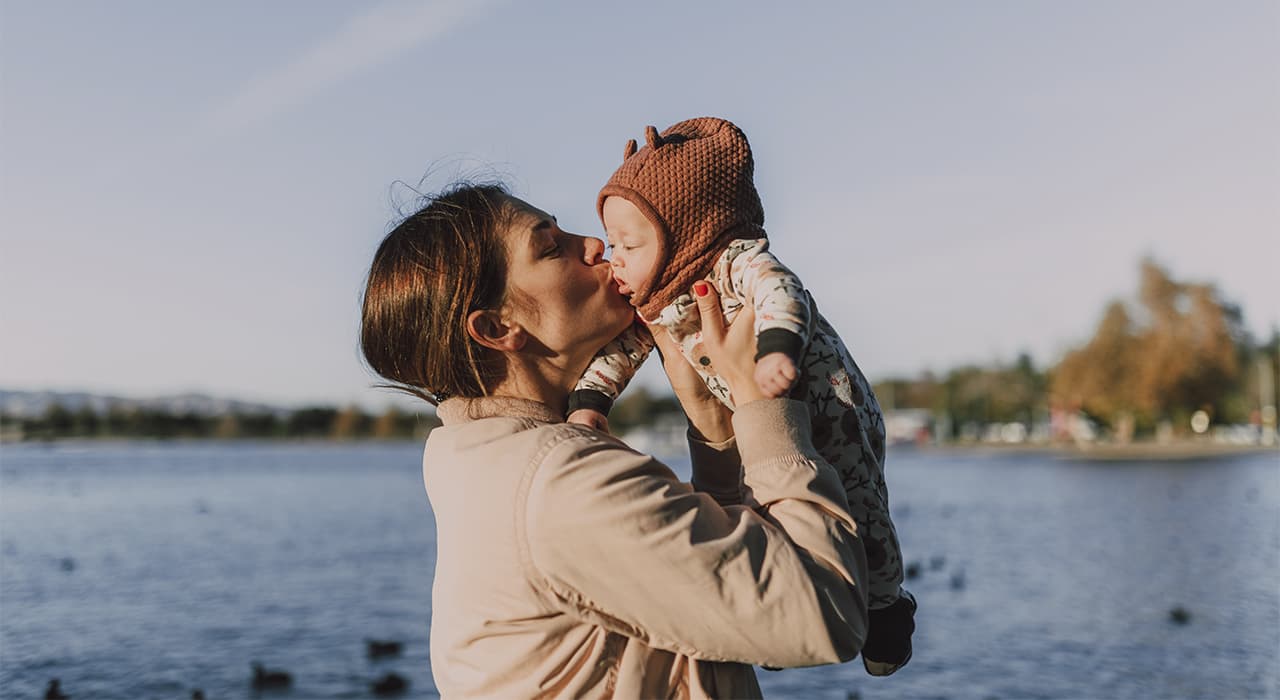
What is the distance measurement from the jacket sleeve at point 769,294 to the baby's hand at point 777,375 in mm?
29

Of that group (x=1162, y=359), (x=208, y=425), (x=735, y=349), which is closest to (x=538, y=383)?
(x=735, y=349)

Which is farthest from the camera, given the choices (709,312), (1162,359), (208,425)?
(208,425)

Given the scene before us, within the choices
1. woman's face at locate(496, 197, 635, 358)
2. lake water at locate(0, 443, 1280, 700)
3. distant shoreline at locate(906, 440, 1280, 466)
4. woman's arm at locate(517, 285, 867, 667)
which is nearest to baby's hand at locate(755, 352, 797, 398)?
woman's arm at locate(517, 285, 867, 667)

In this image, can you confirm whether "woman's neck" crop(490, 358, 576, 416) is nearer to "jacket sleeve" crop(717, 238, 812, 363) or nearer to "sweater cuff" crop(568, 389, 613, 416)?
"sweater cuff" crop(568, 389, 613, 416)

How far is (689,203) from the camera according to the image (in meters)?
2.50

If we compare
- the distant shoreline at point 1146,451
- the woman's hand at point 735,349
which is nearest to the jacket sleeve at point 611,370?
the woman's hand at point 735,349

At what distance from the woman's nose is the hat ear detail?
367 millimetres

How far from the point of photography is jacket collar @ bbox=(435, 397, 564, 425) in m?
2.19

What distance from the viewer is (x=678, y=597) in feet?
5.95

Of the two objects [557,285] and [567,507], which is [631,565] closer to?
[567,507]

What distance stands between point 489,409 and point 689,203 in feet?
2.19

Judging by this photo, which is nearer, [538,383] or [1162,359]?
[538,383]

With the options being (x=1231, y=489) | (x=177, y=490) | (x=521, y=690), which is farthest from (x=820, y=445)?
(x=177, y=490)

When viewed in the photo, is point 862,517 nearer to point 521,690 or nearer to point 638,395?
point 521,690
